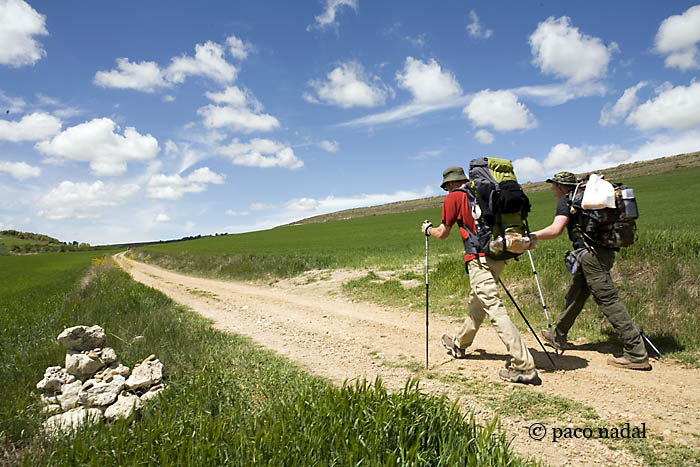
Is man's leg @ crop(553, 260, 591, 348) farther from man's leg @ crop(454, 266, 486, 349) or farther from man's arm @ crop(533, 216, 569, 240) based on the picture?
man's leg @ crop(454, 266, 486, 349)

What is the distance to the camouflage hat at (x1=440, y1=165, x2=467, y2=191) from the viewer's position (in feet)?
17.8

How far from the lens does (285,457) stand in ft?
8.70

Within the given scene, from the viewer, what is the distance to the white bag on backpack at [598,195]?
16.7 ft

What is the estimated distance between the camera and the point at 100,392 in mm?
4156

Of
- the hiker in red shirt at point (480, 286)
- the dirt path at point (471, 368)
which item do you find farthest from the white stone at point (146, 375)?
the hiker in red shirt at point (480, 286)

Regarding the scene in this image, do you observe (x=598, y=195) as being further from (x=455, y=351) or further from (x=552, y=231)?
(x=455, y=351)

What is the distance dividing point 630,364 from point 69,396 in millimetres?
6978

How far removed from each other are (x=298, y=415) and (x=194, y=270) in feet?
83.9

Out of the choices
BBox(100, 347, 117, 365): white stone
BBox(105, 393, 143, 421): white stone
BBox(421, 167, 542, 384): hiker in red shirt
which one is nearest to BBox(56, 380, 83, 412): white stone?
BBox(105, 393, 143, 421): white stone

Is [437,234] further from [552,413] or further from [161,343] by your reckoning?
[161,343]

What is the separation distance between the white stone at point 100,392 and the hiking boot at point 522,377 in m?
4.70

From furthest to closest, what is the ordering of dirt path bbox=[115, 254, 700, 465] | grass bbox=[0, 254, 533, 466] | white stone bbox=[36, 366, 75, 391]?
white stone bbox=[36, 366, 75, 391]
dirt path bbox=[115, 254, 700, 465]
grass bbox=[0, 254, 533, 466]

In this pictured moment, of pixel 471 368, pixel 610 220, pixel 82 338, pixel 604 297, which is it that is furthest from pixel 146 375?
pixel 610 220

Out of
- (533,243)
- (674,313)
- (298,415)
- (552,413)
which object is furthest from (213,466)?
(674,313)
